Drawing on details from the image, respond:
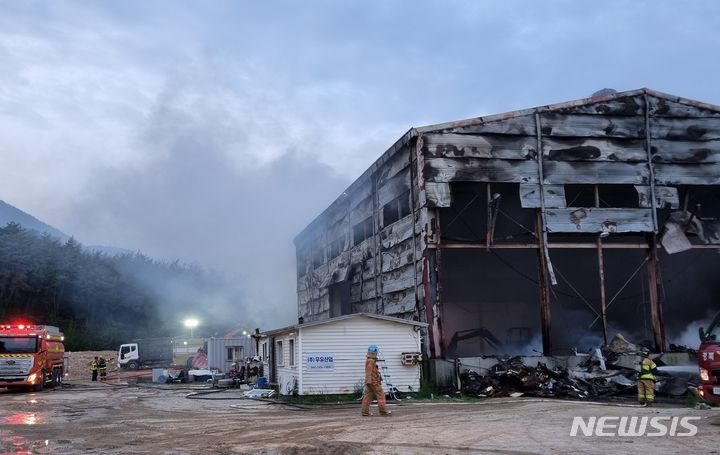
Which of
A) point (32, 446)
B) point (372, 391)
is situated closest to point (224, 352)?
point (372, 391)

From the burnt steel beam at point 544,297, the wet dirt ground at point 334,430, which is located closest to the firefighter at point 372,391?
the wet dirt ground at point 334,430

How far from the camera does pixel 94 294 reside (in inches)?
2908

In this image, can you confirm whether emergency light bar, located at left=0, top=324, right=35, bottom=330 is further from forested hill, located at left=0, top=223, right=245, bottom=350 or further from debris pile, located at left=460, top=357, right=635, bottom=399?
forested hill, located at left=0, top=223, right=245, bottom=350

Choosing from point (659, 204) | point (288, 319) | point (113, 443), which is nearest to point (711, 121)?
point (659, 204)

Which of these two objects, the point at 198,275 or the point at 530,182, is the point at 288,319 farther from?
the point at 530,182

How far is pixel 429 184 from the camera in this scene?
78.9ft

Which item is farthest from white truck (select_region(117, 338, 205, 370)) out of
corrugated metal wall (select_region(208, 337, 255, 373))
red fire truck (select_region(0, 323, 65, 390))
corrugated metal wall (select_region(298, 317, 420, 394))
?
corrugated metal wall (select_region(298, 317, 420, 394))

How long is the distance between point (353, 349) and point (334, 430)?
8653 mm

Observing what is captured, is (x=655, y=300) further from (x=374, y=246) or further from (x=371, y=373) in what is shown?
(x=371, y=373)

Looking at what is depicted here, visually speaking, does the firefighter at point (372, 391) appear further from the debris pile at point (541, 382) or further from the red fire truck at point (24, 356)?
the red fire truck at point (24, 356)

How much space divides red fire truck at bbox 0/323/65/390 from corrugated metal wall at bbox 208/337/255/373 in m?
13.1

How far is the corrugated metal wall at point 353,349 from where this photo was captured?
20.9 m

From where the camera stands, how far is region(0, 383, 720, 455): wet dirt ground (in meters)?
10.2

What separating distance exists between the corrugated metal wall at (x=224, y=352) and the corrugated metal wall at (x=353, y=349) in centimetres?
2380
